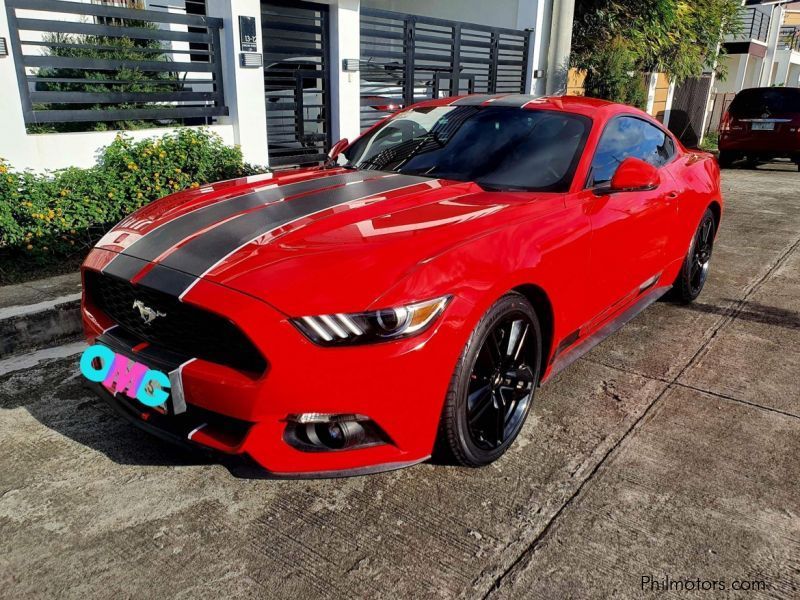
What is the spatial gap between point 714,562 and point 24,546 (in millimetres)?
2363

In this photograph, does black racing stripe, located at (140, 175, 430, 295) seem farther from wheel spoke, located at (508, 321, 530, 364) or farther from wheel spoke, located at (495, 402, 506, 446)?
wheel spoke, located at (495, 402, 506, 446)

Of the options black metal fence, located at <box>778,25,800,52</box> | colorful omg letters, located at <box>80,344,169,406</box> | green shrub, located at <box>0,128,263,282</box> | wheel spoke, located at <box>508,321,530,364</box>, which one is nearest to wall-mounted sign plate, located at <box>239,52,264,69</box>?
green shrub, located at <box>0,128,263,282</box>

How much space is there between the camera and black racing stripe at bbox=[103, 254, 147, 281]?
248 cm

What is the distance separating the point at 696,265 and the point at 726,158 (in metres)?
10.2

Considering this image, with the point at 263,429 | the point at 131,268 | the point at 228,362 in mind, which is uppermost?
the point at 131,268

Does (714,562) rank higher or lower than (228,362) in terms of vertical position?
lower

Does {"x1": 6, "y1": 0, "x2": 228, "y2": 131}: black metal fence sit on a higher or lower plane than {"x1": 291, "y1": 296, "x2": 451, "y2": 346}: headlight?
higher

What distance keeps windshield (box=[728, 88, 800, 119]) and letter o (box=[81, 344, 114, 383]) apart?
13.4 metres

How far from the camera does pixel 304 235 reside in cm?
255

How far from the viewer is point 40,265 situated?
4.95 meters

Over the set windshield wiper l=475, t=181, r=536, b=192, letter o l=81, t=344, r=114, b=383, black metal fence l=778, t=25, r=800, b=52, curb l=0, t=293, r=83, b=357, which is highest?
black metal fence l=778, t=25, r=800, b=52

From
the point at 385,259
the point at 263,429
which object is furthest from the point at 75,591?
the point at 385,259

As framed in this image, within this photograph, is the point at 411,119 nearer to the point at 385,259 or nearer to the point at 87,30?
the point at 385,259

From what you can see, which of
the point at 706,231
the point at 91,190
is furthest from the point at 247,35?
the point at 706,231
